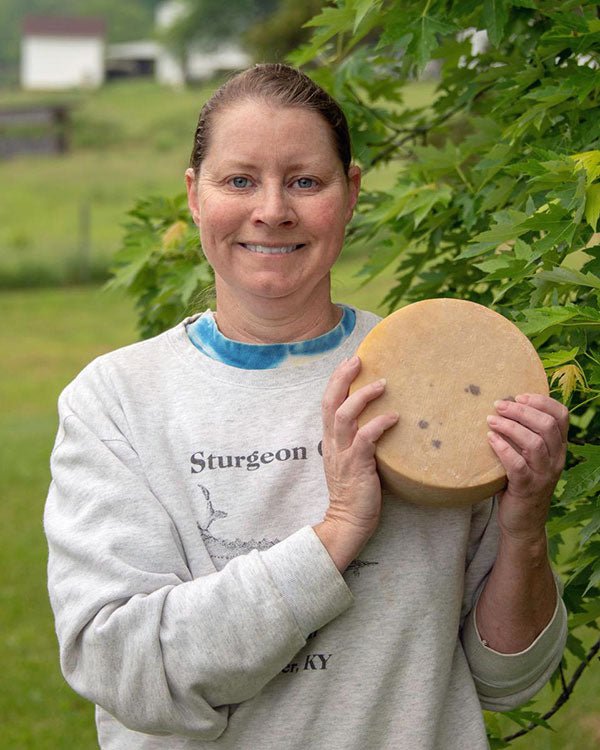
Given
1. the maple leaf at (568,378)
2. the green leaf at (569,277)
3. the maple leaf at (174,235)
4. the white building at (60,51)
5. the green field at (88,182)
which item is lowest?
the white building at (60,51)

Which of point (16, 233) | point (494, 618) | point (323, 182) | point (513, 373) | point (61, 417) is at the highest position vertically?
point (323, 182)

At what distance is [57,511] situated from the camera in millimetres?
2094

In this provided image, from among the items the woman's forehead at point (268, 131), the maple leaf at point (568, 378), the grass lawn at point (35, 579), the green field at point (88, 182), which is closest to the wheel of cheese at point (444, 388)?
the maple leaf at point (568, 378)

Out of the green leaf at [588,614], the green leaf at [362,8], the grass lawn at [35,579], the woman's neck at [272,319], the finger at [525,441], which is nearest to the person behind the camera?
the finger at [525,441]

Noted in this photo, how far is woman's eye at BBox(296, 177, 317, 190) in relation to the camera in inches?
81.6

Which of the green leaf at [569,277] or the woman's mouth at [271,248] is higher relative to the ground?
the woman's mouth at [271,248]

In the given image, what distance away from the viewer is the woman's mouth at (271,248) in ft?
6.77

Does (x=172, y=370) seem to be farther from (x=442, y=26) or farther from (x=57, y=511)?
(x=442, y=26)

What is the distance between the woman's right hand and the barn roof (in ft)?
262

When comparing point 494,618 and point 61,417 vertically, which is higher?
point 61,417

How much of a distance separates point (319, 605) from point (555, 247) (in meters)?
0.85

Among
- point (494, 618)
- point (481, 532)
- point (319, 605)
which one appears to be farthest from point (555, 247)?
point (319, 605)

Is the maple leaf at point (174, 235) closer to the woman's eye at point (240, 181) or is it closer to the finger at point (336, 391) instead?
the woman's eye at point (240, 181)

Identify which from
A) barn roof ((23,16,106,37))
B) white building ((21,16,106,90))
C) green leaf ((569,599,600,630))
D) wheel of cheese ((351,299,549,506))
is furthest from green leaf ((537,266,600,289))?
barn roof ((23,16,106,37))
